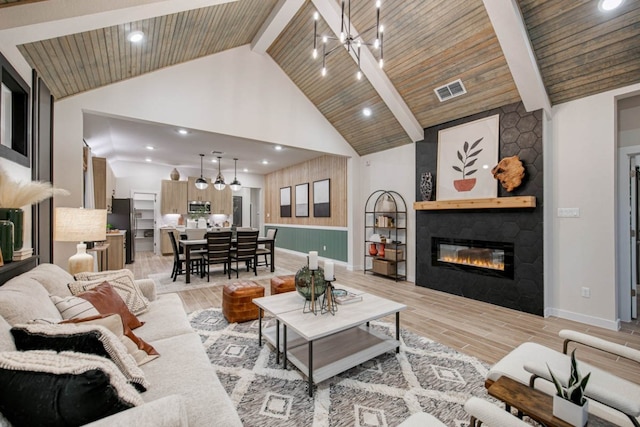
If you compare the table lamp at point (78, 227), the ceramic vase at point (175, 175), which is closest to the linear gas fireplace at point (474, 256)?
the table lamp at point (78, 227)

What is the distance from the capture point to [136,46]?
10.4 ft

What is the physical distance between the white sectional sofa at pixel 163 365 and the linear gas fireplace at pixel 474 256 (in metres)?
3.95

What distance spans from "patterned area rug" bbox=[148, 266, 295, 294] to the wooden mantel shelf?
9.97ft

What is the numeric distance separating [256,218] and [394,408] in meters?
9.71

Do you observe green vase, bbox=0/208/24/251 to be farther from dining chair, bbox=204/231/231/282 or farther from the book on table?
dining chair, bbox=204/231/231/282

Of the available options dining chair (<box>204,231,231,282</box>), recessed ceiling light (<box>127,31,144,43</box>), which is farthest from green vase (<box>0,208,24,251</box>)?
dining chair (<box>204,231,231,282</box>)

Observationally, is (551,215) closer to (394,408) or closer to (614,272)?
(614,272)

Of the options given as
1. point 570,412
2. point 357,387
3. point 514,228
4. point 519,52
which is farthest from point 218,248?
point 519,52

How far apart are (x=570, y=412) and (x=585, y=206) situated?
323 cm

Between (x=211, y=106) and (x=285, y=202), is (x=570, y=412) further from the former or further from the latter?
(x=285, y=202)

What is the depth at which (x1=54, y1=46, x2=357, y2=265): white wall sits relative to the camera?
11.2 ft

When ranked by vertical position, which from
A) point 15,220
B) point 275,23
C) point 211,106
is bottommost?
point 15,220

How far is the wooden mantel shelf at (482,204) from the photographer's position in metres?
3.59

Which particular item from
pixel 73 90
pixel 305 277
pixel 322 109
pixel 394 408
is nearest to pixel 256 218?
pixel 322 109
